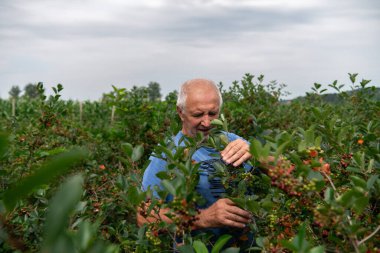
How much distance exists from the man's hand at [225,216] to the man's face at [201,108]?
3.06 ft

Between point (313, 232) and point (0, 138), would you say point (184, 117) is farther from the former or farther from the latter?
point (0, 138)

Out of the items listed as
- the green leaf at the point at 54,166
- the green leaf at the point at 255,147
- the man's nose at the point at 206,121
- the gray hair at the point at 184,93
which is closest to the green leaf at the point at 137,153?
the green leaf at the point at 255,147

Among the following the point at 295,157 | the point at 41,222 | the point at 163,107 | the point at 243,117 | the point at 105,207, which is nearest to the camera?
the point at 295,157

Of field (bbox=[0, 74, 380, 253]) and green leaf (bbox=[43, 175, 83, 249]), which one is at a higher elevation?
green leaf (bbox=[43, 175, 83, 249])

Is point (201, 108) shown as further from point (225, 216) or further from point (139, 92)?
point (139, 92)

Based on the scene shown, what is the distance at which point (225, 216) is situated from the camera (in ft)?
6.57

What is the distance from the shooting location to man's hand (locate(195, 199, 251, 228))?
1.97 meters

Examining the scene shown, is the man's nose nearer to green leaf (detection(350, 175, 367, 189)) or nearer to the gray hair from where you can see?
the gray hair

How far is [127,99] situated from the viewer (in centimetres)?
631

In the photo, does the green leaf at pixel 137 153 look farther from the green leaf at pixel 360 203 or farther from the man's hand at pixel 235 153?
the green leaf at pixel 360 203

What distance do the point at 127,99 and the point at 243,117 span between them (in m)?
1.78

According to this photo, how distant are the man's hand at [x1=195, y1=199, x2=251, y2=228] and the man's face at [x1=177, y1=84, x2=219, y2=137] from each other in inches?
36.7

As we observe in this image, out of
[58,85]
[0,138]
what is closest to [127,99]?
[58,85]

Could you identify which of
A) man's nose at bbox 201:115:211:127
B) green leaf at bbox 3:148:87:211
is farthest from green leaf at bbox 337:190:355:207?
man's nose at bbox 201:115:211:127
